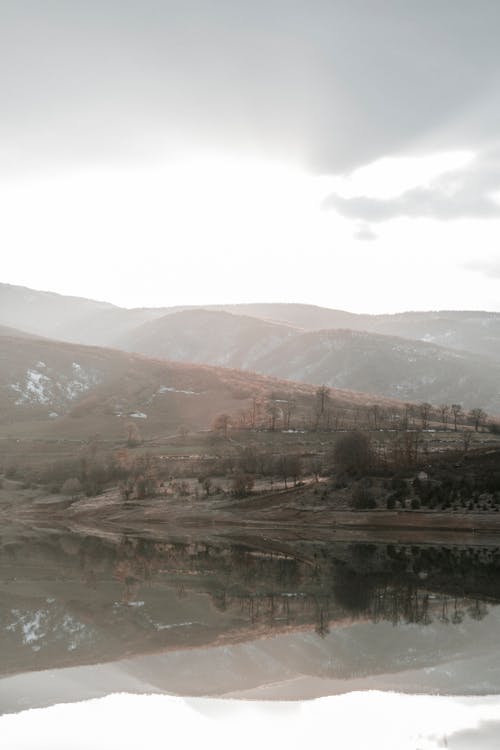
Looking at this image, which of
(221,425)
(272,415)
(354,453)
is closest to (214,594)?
(354,453)

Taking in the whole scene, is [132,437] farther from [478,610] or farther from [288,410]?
[478,610]

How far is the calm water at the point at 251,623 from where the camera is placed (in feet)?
71.4

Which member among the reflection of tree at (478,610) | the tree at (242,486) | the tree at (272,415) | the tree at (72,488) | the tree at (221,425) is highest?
the tree at (272,415)

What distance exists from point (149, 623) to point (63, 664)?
6.86 meters

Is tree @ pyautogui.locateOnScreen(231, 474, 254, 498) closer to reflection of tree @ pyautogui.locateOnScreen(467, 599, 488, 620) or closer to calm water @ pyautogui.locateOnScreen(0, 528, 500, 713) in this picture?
calm water @ pyautogui.locateOnScreen(0, 528, 500, 713)

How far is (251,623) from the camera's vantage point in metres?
30.8

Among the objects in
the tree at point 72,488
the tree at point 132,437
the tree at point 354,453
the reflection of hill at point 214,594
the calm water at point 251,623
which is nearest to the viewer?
the calm water at point 251,623

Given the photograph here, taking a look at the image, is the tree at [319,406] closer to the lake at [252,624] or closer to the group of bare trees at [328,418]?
the group of bare trees at [328,418]

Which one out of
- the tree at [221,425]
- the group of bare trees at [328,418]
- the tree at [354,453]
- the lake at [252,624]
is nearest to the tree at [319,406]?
the group of bare trees at [328,418]

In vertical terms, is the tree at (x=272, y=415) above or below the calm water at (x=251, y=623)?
above

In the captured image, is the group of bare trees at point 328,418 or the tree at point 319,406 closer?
the group of bare trees at point 328,418

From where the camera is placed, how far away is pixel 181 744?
52.9 feet

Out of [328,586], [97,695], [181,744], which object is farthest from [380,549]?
[181,744]

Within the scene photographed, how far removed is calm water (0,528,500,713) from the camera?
856 inches
